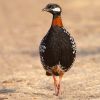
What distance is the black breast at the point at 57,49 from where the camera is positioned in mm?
13266

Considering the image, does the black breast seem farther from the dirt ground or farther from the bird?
the dirt ground

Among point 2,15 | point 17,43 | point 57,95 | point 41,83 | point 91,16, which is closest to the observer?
point 57,95

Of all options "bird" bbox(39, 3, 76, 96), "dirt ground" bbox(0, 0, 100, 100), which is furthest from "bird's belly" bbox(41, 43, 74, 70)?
"dirt ground" bbox(0, 0, 100, 100)

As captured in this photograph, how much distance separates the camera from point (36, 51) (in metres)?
22.8

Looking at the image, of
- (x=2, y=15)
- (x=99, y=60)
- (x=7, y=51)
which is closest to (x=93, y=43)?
(x=7, y=51)

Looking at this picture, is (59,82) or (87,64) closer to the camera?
(59,82)

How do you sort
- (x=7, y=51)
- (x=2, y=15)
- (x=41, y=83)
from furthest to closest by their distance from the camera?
(x=2, y=15)
(x=7, y=51)
(x=41, y=83)

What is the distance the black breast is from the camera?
1327 centimetres

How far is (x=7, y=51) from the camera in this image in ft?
74.4

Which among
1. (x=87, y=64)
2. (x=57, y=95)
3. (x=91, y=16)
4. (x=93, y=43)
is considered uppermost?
(x=91, y=16)

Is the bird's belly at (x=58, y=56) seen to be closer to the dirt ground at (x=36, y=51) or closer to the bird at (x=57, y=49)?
the bird at (x=57, y=49)

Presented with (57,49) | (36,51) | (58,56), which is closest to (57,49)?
(57,49)

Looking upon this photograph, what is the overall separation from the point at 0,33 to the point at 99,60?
402 inches

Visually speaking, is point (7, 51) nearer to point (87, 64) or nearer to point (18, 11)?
point (87, 64)
